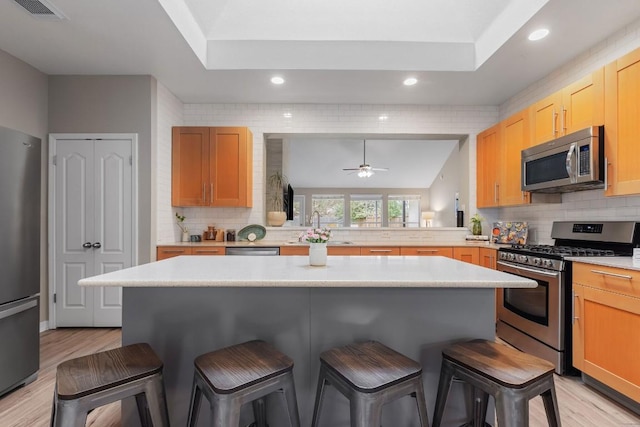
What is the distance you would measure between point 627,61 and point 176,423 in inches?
138

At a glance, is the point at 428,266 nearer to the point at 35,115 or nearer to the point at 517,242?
the point at 517,242

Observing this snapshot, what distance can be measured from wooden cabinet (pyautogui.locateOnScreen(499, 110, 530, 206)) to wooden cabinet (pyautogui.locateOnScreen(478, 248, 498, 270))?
56cm

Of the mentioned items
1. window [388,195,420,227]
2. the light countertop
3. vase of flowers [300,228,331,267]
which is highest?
window [388,195,420,227]

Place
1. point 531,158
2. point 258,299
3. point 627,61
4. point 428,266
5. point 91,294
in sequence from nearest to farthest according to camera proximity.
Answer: point 258,299 → point 428,266 → point 627,61 → point 531,158 → point 91,294

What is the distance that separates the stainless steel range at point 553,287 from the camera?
2516 millimetres

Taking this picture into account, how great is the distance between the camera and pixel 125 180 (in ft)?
11.7

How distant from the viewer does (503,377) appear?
1.25m

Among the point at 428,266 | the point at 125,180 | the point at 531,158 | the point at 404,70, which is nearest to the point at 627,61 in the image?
the point at 531,158

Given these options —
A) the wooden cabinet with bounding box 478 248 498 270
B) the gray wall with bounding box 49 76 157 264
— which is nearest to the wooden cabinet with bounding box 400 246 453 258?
the wooden cabinet with bounding box 478 248 498 270

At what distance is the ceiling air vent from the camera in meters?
2.36

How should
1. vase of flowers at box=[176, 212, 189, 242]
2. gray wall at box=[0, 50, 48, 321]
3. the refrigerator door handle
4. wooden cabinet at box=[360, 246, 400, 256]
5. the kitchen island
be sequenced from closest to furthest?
the kitchen island < the refrigerator door handle < gray wall at box=[0, 50, 48, 321] < wooden cabinet at box=[360, 246, 400, 256] < vase of flowers at box=[176, 212, 189, 242]

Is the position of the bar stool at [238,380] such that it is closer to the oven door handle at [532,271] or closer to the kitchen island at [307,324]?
the kitchen island at [307,324]

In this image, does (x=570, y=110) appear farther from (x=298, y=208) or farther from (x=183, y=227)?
(x=298, y=208)

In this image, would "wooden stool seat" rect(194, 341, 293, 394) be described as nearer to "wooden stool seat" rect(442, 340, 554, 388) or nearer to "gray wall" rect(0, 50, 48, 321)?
"wooden stool seat" rect(442, 340, 554, 388)
